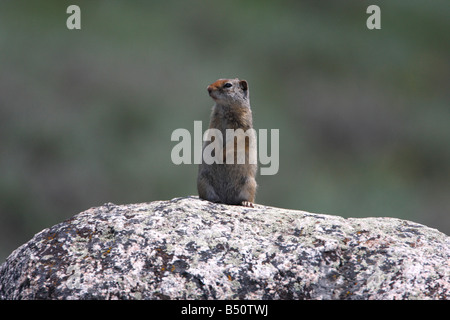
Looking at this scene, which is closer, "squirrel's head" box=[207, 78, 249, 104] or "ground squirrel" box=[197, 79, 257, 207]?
"ground squirrel" box=[197, 79, 257, 207]

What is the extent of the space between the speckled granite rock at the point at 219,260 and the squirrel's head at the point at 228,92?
125 inches

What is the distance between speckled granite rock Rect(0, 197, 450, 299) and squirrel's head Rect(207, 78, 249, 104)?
3.16 metres

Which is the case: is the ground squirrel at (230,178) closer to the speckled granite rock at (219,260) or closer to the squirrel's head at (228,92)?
the squirrel's head at (228,92)

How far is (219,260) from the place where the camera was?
6.40 m

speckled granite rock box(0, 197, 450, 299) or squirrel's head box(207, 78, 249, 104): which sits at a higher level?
squirrel's head box(207, 78, 249, 104)

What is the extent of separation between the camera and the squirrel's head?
10016mm

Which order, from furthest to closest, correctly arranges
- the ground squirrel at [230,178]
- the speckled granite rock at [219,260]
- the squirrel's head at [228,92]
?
the squirrel's head at [228,92] → the ground squirrel at [230,178] → the speckled granite rock at [219,260]

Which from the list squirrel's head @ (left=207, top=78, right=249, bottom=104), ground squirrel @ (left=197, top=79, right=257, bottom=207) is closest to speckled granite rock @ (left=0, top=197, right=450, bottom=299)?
ground squirrel @ (left=197, top=79, right=257, bottom=207)

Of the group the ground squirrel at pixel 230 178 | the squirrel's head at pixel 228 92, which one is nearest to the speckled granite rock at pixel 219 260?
the ground squirrel at pixel 230 178

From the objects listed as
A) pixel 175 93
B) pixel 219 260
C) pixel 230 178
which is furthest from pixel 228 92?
pixel 175 93

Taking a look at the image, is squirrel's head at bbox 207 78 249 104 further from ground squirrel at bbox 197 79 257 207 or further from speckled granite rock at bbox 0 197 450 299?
speckled granite rock at bbox 0 197 450 299

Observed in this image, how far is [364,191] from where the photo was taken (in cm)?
3066

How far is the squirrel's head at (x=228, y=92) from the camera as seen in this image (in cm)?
1002
